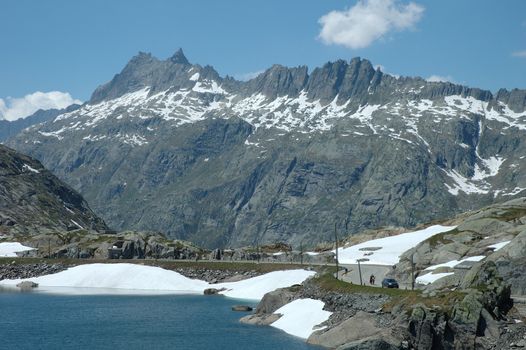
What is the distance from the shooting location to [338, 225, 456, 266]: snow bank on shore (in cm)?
12792

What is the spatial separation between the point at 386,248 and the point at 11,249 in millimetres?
105057

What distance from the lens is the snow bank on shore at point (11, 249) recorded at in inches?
6757

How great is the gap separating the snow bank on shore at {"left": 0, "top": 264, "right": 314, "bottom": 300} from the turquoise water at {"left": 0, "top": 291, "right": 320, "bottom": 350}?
1177 centimetres

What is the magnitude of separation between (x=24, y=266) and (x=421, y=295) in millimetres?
119523

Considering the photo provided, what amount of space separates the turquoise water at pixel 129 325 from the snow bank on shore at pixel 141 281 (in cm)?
1177

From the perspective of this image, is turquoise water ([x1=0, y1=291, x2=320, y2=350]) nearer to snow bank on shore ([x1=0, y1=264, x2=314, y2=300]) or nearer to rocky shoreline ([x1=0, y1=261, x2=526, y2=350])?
rocky shoreline ([x1=0, y1=261, x2=526, y2=350])

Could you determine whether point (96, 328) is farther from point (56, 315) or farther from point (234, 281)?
point (234, 281)

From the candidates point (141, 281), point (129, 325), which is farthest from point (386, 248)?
point (129, 325)

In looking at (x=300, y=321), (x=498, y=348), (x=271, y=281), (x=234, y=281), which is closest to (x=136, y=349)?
(x=300, y=321)

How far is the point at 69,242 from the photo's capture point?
178 metres

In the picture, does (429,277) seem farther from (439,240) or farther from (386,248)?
(386,248)

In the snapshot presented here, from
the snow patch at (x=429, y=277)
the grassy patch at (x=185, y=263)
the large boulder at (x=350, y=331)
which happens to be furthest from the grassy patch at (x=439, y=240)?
the large boulder at (x=350, y=331)

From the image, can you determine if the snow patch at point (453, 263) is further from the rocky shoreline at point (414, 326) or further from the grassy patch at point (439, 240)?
the rocky shoreline at point (414, 326)

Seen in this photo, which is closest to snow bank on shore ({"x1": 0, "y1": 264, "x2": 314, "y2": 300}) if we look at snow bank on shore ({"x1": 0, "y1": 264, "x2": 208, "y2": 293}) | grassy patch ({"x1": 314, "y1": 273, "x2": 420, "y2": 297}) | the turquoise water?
snow bank on shore ({"x1": 0, "y1": 264, "x2": 208, "y2": 293})
